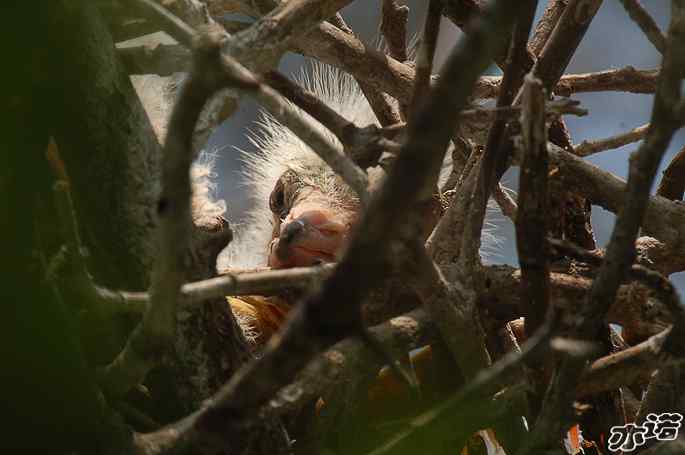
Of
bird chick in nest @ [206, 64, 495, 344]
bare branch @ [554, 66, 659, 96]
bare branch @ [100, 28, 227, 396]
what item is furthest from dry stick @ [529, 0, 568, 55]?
bare branch @ [100, 28, 227, 396]

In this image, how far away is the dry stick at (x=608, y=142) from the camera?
96 cm

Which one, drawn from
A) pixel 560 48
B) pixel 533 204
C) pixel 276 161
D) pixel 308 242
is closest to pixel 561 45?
pixel 560 48

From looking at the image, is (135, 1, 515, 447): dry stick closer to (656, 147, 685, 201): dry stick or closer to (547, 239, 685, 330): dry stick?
(547, 239, 685, 330): dry stick

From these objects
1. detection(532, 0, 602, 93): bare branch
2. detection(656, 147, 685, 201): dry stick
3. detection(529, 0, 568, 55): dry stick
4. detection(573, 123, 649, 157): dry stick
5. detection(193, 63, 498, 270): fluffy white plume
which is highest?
detection(532, 0, 602, 93): bare branch

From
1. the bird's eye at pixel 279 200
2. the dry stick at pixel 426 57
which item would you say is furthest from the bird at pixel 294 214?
the dry stick at pixel 426 57

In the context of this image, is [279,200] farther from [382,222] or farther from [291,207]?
[382,222]

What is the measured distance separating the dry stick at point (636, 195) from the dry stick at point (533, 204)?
0.19 ft

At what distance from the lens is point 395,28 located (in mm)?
1063

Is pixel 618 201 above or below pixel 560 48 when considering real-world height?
below

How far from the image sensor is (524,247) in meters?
0.57

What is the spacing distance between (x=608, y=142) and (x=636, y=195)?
1.62ft

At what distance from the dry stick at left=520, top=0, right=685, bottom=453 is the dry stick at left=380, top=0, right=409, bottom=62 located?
556 mm

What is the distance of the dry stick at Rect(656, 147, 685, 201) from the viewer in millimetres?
992

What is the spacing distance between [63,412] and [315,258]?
52 centimetres
